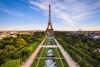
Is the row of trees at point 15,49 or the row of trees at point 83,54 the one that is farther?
the row of trees at point 15,49

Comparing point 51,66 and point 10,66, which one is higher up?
point 10,66

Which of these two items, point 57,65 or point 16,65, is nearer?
point 16,65

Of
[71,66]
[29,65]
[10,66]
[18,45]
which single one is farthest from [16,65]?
[18,45]

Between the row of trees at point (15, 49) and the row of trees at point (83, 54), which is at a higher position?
the row of trees at point (15, 49)

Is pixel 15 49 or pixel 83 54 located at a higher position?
pixel 15 49

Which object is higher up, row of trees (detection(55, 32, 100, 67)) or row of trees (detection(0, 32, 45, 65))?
row of trees (detection(0, 32, 45, 65))

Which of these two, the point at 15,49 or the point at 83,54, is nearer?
the point at 83,54

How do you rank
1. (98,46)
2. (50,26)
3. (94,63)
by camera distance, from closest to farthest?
(94,63) < (98,46) < (50,26)

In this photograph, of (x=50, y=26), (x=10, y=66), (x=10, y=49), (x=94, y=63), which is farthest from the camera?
(x=50, y=26)

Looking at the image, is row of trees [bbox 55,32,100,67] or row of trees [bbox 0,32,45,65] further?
row of trees [bbox 0,32,45,65]

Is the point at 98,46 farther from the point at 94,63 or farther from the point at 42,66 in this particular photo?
the point at 42,66
